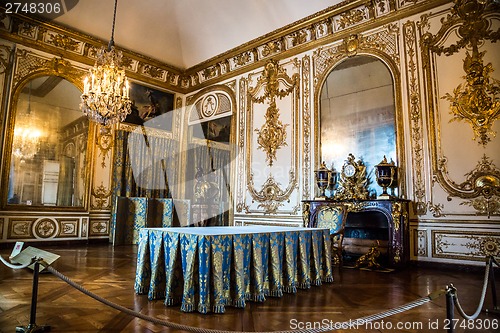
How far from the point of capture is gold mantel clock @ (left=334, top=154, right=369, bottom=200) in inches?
238

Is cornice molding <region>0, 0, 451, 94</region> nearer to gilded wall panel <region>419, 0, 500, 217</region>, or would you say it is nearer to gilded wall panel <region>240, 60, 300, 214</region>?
gilded wall panel <region>240, 60, 300, 214</region>

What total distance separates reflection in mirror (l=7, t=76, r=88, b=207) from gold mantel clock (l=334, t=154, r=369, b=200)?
19.3ft

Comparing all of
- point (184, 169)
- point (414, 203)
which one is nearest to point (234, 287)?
point (414, 203)

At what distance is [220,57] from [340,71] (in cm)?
356

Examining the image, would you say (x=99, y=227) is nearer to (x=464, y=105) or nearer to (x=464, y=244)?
(x=464, y=244)

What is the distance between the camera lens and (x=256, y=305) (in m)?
3.10

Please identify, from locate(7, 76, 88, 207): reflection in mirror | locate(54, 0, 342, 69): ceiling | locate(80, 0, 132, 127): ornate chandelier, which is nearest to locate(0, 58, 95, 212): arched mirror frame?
locate(7, 76, 88, 207): reflection in mirror

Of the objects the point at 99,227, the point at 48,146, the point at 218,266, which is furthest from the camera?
the point at 99,227

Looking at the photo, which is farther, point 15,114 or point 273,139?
point 273,139

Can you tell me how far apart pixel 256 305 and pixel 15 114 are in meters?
6.82

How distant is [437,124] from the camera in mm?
5523

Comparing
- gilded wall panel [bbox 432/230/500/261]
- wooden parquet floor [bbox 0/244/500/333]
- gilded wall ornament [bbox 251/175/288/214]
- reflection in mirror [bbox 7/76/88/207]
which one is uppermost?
reflection in mirror [bbox 7/76/88/207]

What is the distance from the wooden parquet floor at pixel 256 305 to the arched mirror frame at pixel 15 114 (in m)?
3.07

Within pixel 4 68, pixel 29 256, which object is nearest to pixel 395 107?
pixel 29 256
